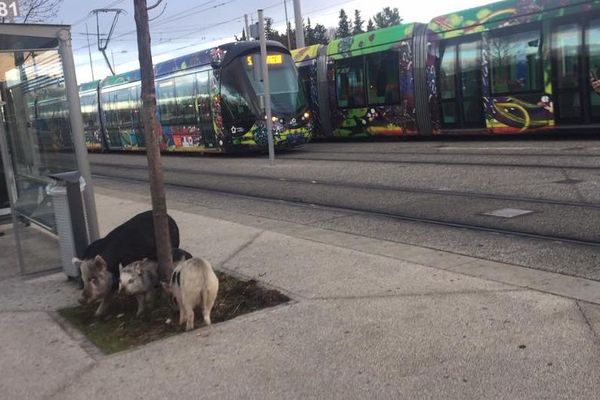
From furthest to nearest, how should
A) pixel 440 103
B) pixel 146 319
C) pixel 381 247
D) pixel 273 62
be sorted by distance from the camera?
1. pixel 273 62
2. pixel 440 103
3. pixel 381 247
4. pixel 146 319

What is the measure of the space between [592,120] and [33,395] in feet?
45.5

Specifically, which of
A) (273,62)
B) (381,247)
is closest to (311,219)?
(381,247)

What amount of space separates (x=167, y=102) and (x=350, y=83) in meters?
6.53

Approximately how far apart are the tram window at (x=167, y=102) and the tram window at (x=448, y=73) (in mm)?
9294

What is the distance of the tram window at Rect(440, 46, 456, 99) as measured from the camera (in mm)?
17031

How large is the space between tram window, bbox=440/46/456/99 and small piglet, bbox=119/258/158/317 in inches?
544

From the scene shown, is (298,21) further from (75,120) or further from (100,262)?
(100,262)

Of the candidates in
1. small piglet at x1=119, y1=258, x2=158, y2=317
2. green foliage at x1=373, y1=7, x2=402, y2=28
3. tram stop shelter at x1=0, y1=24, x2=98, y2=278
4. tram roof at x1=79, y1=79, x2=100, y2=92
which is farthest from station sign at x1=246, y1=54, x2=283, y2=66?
green foliage at x1=373, y1=7, x2=402, y2=28

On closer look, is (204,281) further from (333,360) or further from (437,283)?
(437,283)

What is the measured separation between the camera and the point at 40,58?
6598 millimetres

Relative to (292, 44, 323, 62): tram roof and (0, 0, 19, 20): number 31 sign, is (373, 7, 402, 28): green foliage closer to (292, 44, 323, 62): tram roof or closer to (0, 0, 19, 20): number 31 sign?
(292, 44, 323, 62): tram roof

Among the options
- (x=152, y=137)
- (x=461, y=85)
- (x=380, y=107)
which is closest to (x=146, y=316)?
(x=152, y=137)

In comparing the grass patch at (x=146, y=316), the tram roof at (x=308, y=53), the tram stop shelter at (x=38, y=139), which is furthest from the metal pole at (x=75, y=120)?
the tram roof at (x=308, y=53)

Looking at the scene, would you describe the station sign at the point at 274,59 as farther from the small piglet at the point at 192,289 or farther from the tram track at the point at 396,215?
the small piglet at the point at 192,289
